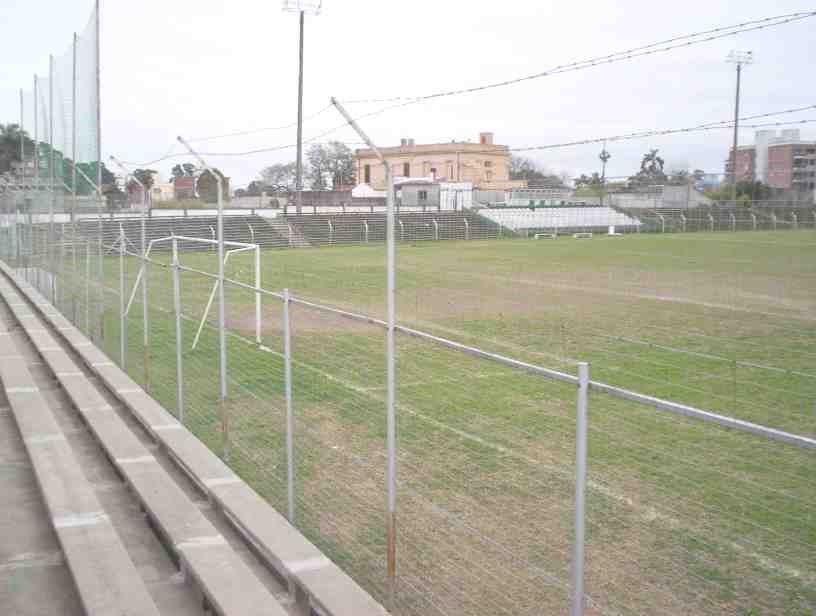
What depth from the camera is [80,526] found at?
5430 mm

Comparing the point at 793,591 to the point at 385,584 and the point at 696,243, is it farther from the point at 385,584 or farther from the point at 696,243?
the point at 696,243

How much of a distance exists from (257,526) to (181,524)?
50cm

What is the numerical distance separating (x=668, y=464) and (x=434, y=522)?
87.3 inches

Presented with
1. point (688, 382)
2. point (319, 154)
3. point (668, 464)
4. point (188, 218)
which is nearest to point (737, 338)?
point (688, 382)

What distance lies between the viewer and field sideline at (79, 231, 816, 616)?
4.95 meters

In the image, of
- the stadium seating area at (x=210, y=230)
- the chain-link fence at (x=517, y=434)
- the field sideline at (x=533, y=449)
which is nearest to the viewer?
the chain-link fence at (x=517, y=434)

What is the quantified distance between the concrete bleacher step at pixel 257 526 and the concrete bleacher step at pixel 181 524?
0.13 ft

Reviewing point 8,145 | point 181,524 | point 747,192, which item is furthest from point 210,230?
point 747,192

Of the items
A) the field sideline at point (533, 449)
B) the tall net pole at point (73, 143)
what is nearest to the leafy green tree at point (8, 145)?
the field sideline at point (533, 449)

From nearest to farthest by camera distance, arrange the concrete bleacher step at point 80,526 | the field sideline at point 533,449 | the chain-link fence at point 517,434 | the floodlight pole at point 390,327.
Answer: the floodlight pole at point 390,327 < the concrete bleacher step at point 80,526 < the chain-link fence at point 517,434 < the field sideline at point 533,449

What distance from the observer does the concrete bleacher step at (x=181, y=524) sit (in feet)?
14.3

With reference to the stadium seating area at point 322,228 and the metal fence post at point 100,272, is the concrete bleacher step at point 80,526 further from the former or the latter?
the stadium seating area at point 322,228

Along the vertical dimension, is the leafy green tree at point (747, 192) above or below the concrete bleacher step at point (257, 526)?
above

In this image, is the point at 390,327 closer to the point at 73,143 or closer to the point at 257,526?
the point at 257,526
